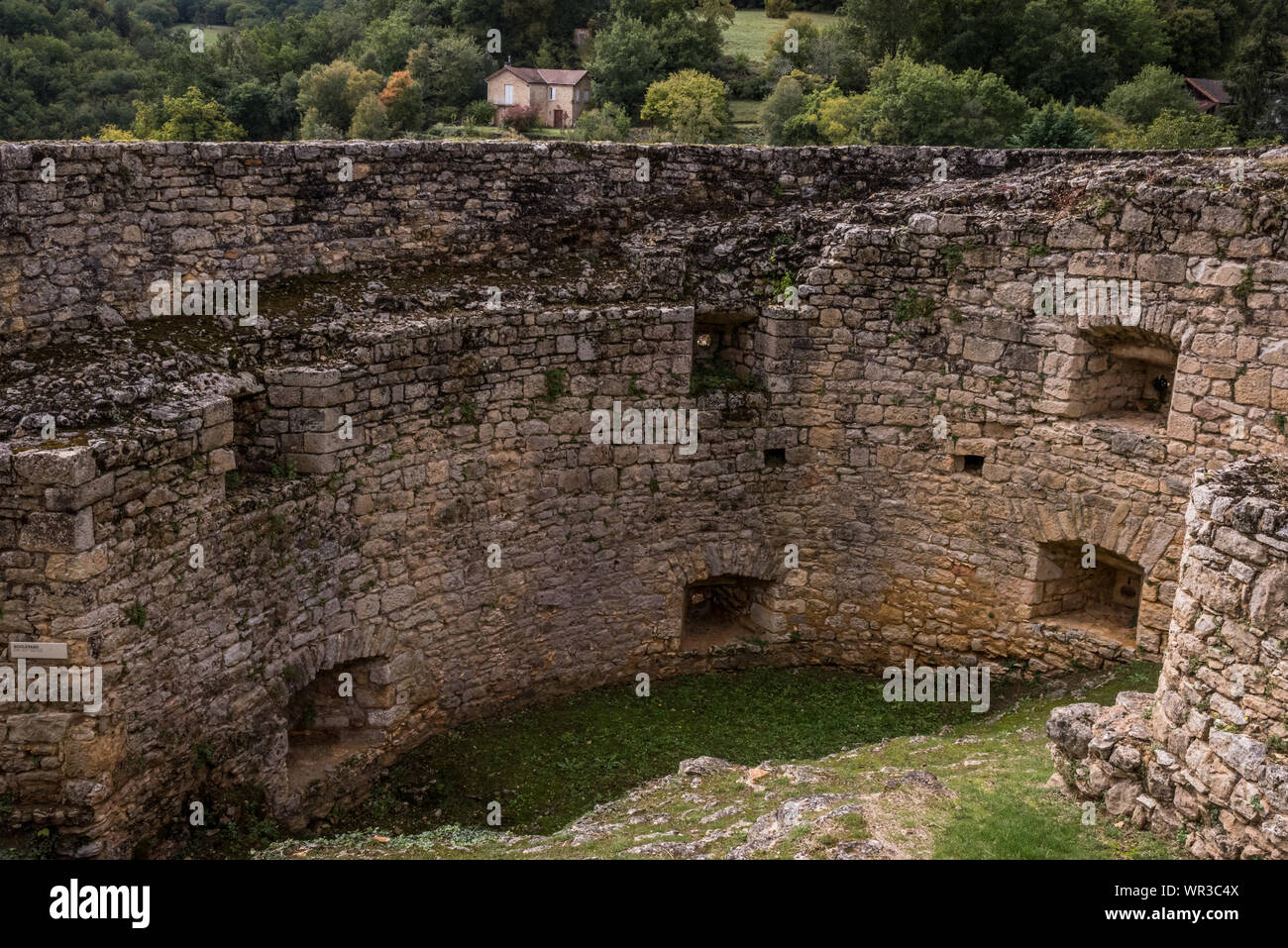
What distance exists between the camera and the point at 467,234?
12852 mm

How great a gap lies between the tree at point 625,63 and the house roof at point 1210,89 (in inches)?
832

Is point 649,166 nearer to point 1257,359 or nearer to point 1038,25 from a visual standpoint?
point 1257,359

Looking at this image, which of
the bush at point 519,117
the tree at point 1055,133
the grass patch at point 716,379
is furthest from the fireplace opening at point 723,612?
the bush at point 519,117

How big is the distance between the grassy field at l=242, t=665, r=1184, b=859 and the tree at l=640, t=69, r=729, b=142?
35684mm

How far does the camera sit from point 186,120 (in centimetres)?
4288

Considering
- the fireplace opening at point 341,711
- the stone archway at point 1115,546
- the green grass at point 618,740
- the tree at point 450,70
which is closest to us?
the green grass at point 618,740

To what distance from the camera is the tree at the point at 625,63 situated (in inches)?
1962

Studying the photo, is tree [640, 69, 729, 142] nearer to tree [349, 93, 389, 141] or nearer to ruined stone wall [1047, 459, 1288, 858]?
tree [349, 93, 389, 141]

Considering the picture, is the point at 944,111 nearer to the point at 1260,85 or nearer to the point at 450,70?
the point at 1260,85

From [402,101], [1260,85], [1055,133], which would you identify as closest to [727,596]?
[1055,133]

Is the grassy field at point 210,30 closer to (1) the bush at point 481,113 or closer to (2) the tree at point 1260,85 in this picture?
(1) the bush at point 481,113

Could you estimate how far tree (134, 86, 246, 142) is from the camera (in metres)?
42.7

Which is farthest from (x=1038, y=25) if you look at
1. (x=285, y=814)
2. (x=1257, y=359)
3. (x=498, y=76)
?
(x=285, y=814)
